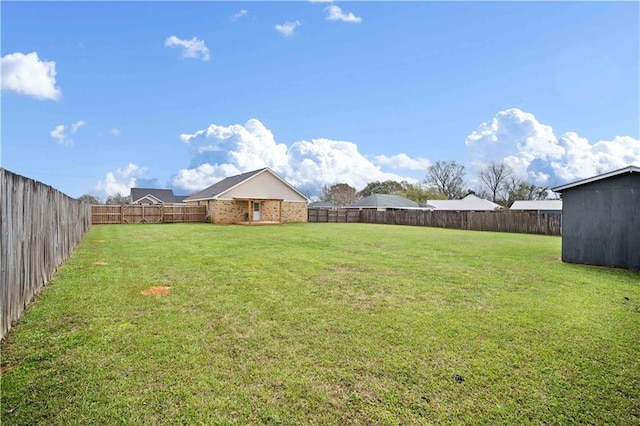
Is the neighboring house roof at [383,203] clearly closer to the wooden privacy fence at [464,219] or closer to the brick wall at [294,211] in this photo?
the wooden privacy fence at [464,219]

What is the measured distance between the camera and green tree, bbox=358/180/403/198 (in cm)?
5872

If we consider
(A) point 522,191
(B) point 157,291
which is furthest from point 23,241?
(A) point 522,191

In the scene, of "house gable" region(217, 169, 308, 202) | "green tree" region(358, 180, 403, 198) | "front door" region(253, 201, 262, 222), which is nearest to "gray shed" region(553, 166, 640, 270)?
"house gable" region(217, 169, 308, 202)

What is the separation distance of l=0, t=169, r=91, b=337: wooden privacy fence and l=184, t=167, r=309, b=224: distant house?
18.7m

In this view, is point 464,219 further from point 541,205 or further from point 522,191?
point 522,191

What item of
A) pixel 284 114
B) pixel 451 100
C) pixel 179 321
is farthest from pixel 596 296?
pixel 284 114

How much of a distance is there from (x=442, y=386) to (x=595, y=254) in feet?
29.4

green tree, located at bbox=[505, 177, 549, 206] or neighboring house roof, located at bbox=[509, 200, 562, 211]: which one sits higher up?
green tree, located at bbox=[505, 177, 549, 206]

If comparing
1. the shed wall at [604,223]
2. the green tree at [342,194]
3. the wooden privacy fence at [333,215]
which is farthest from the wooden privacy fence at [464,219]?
the green tree at [342,194]

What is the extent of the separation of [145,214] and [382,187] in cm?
4381

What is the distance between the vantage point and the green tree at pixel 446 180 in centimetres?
5809

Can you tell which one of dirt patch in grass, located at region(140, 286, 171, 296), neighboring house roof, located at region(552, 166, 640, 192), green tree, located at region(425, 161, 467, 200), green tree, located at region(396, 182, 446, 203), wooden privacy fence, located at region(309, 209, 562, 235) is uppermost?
green tree, located at region(425, 161, 467, 200)

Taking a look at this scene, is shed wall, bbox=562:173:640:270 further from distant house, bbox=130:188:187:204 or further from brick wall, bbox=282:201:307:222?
distant house, bbox=130:188:187:204

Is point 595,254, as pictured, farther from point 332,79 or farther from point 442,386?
point 332,79
